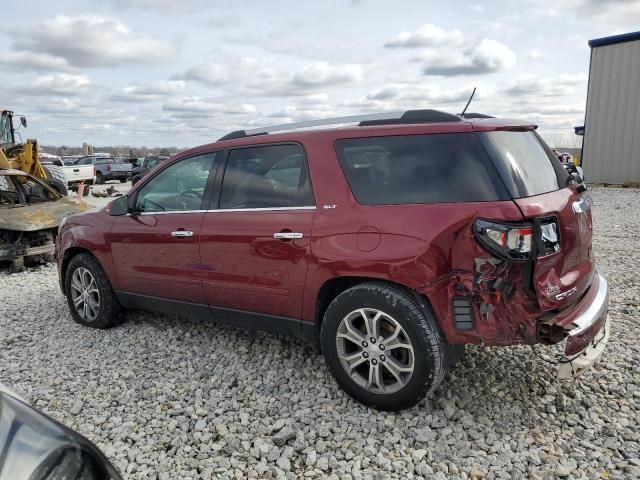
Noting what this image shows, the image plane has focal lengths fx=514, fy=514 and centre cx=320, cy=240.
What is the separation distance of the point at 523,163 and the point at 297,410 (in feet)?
6.82

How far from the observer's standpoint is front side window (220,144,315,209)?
3479 millimetres

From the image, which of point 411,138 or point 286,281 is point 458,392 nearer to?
point 286,281

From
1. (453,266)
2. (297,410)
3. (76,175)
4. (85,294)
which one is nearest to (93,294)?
(85,294)

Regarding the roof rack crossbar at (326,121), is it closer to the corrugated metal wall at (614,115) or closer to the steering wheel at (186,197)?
the steering wheel at (186,197)

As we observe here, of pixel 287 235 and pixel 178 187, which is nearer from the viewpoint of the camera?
pixel 287 235

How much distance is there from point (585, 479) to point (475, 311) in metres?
0.97

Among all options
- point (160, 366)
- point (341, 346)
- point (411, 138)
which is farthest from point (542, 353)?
point (160, 366)

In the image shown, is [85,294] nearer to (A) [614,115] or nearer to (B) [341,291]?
(B) [341,291]

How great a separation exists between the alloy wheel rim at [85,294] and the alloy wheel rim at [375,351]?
109 inches

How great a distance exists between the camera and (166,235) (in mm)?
4180

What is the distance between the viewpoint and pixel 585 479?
101 inches

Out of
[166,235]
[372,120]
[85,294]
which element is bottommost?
[85,294]

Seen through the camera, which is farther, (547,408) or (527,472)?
(547,408)

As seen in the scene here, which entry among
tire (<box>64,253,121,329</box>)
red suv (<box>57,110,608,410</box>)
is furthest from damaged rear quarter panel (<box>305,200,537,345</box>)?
tire (<box>64,253,121,329</box>)
